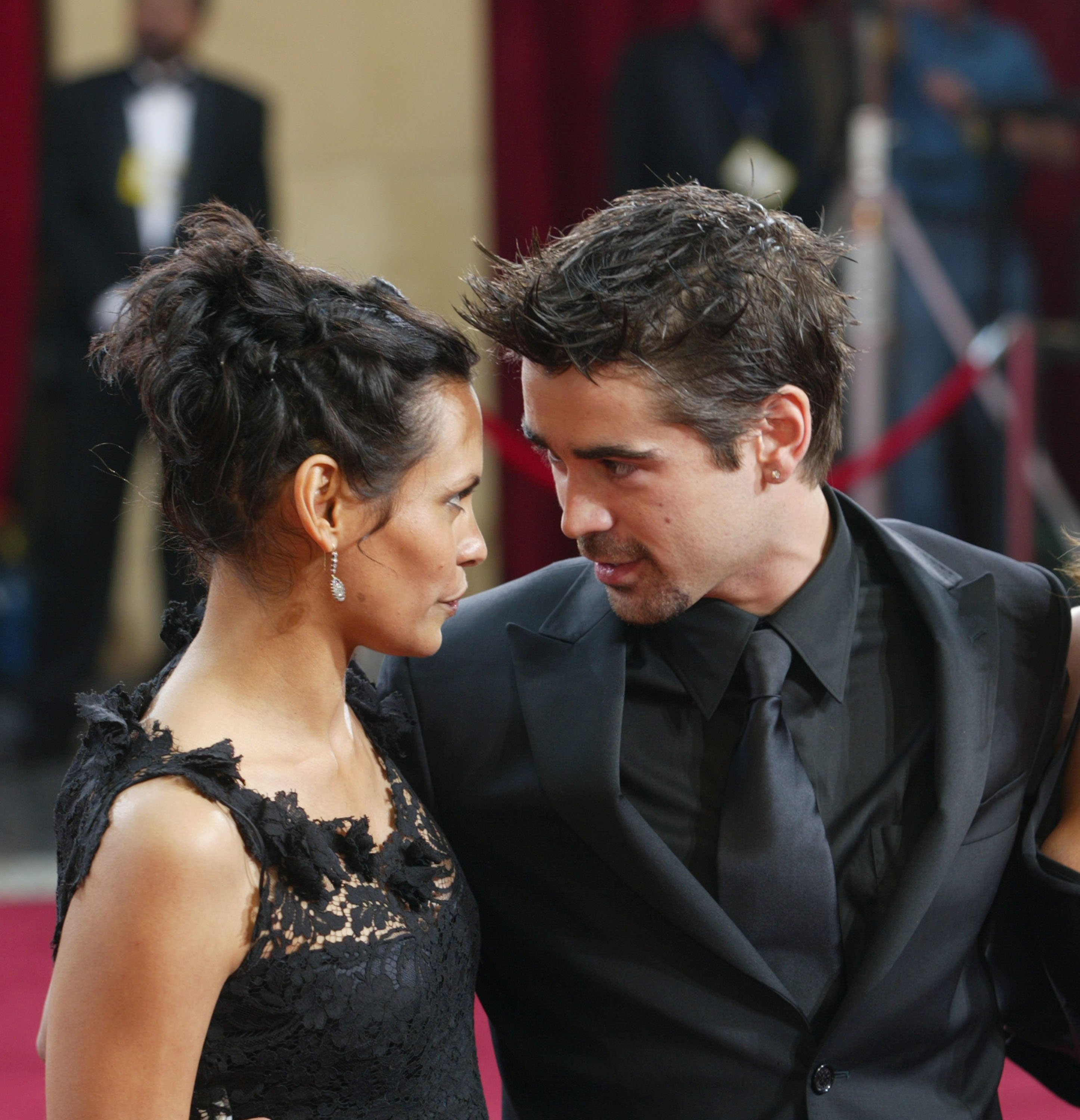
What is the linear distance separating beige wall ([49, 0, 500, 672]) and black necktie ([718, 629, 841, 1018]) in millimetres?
4946

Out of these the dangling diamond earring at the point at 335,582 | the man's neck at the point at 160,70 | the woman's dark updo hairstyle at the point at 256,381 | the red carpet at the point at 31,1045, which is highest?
the man's neck at the point at 160,70

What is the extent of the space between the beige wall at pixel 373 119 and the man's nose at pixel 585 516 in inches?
190

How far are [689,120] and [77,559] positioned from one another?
3015mm

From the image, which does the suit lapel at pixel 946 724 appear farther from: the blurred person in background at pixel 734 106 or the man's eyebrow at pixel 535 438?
the blurred person in background at pixel 734 106

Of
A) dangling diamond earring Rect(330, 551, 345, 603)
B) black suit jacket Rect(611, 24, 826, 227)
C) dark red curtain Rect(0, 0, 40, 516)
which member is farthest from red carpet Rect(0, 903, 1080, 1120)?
black suit jacket Rect(611, 24, 826, 227)

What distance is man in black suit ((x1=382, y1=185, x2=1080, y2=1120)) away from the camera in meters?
1.86

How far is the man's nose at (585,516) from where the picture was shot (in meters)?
1.92

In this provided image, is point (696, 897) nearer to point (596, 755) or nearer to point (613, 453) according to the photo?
point (596, 755)

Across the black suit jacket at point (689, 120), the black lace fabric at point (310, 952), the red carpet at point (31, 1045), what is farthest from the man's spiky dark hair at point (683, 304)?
the black suit jacket at point (689, 120)

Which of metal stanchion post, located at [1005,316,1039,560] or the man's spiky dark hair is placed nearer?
the man's spiky dark hair

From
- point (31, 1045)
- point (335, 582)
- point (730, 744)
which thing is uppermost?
point (335, 582)

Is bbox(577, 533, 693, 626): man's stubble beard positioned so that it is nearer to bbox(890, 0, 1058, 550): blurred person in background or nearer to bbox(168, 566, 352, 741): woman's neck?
bbox(168, 566, 352, 741): woman's neck

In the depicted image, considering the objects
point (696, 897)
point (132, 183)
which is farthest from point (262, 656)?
point (132, 183)

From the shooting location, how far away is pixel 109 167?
5.77 meters
